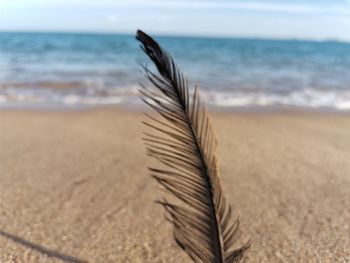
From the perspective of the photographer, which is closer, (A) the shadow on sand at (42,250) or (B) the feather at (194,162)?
(B) the feather at (194,162)

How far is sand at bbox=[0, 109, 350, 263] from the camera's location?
250 cm

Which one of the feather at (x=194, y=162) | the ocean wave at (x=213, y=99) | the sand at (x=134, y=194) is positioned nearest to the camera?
the feather at (x=194, y=162)

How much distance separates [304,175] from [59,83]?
7691mm

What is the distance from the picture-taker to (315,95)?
9922 mm

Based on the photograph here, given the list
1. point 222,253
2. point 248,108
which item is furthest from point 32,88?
point 222,253

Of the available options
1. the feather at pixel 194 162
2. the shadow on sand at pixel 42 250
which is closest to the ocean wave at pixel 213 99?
the shadow on sand at pixel 42 250

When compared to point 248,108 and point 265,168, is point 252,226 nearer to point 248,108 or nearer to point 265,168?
point 265,168

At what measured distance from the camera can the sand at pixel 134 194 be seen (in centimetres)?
250

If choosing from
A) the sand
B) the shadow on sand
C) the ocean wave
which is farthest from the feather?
the ocean wave

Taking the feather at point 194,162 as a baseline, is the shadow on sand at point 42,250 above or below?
below

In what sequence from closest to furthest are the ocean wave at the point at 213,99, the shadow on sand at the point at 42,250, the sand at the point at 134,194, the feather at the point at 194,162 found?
1. the feather at the point at 194,162
2. the shadow on sand at the point at 42,250
3. the sand at the point at 134,194
4. the ocean wave at the point at 213,99

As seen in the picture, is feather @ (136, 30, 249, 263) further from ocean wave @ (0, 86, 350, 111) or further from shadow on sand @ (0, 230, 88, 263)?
ocean wave @ (0, 86, 350, 111)

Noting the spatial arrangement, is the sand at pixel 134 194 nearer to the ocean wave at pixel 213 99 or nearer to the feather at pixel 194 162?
the feather at pixel 194 162

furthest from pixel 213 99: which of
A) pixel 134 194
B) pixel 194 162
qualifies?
pixel 194 162
